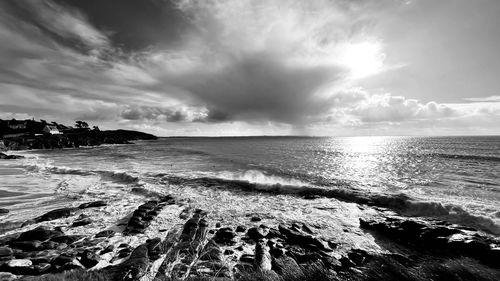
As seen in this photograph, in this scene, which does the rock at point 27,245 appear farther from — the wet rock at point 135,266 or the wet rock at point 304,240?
the wet rock at point 304,240

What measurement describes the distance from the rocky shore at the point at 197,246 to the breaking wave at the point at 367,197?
233 cm

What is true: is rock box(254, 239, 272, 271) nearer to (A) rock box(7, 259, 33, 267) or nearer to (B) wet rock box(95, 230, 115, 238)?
(B) wet rock box(95, 230, 115, 238)

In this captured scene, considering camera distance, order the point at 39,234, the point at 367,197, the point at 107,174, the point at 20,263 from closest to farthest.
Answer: the point at 20,263, the point at 39,234, the point at 367,197, the point at 107,174

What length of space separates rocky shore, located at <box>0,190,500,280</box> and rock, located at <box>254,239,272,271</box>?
42 millimetres

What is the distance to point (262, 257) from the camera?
8.13 metres

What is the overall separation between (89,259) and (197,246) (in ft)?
A: 12.9

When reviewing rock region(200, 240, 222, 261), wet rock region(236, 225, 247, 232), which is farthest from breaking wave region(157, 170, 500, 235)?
rock region(200, 240, 222, 261)

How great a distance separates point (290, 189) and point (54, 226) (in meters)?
16.3

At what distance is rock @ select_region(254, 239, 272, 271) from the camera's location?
24.7 ft

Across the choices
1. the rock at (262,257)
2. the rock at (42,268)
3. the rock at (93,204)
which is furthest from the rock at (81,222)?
the rock at (262,257)

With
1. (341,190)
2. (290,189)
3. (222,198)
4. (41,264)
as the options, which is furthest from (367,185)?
(41,264)

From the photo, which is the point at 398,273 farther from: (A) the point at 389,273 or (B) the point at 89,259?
(B) the point at 89,259

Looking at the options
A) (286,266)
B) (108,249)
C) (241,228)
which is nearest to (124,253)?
(108,249)

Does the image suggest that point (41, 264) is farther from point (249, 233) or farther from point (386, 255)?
point (386, 255)
